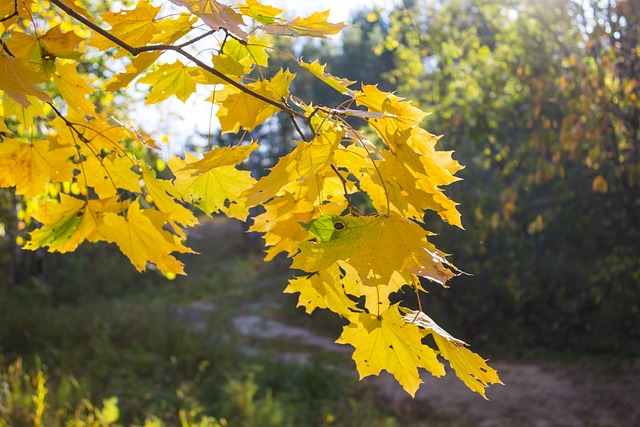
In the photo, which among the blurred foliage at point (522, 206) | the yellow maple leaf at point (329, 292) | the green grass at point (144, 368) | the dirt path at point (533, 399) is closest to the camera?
the yellow maple leaf at point (329, 292)

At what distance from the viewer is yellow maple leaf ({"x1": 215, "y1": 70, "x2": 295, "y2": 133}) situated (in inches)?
35.6

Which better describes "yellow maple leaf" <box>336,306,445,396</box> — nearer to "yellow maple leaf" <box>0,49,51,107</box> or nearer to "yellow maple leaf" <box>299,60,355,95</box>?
"yellow maple leaf" <box>299,60,355,95</box>

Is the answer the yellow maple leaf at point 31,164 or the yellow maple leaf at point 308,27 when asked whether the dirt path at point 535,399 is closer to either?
the yellow maple leaf at point 31,164

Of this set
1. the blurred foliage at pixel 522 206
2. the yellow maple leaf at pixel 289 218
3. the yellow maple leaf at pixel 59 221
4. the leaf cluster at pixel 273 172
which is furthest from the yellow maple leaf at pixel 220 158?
the blurred foliage at pixel 522 206

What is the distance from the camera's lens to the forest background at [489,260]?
5.02m

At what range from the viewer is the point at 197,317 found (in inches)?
333

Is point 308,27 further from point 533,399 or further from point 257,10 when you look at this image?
point 533,399

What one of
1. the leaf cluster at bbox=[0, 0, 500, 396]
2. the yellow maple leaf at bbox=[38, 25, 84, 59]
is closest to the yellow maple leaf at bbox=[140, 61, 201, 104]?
the leaf cluster at bbox=[0, 0, 500, 396]

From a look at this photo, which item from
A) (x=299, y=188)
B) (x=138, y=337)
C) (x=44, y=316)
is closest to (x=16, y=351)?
(x=44, y=316)

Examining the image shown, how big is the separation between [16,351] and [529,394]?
4846 mm

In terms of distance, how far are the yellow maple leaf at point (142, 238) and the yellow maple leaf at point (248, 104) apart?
0.64 feet

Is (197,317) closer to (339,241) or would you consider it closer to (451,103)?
(451,103)

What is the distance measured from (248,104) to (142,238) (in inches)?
11.5

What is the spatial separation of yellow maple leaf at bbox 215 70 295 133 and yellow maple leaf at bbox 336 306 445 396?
0.32 m
